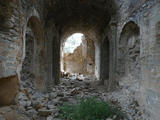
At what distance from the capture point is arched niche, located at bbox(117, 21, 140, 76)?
12.1ft

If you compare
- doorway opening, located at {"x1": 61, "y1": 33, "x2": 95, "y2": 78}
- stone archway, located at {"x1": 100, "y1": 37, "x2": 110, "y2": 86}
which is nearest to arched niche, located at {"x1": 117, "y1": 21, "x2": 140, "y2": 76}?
stone archway, located at {"x1": 100, "y1": 37, "x2": 110, "y2": 86}

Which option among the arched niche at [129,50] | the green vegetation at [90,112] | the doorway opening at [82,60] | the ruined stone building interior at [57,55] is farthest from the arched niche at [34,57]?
the doorway opening at [82,60]

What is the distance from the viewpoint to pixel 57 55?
6832 mm

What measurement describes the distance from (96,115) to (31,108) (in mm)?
1686

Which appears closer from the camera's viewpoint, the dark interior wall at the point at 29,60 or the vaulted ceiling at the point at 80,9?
the dark interior wall at the point at 29,60

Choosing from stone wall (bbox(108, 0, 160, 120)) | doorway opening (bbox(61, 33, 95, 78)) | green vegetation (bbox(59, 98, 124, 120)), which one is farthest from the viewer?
doorway opening (bbox(61, 33, 95, 78))

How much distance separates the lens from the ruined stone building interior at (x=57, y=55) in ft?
8.00

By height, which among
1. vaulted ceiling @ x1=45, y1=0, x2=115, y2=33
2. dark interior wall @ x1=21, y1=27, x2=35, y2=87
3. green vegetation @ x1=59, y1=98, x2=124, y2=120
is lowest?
green vegetation @ x1=59, y1=98, x2=124, y2=120

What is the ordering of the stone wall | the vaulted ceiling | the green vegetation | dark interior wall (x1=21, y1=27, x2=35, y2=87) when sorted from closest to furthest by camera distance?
the stone wall, the green vegetation, dark interior wall (x1=21, y1=27, x2=35, y2=87), the vaulted ceiling

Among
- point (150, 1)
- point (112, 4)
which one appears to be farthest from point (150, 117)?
point (112, 4)

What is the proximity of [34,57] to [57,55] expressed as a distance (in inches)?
89.8

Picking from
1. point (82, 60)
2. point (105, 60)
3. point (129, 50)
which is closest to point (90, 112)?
point (129, 50)

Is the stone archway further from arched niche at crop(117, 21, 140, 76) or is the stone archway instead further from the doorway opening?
the doorway opening

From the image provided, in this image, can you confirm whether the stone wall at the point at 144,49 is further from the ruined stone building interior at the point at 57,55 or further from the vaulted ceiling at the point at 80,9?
the vaulted ceiling at the point at 80,9
